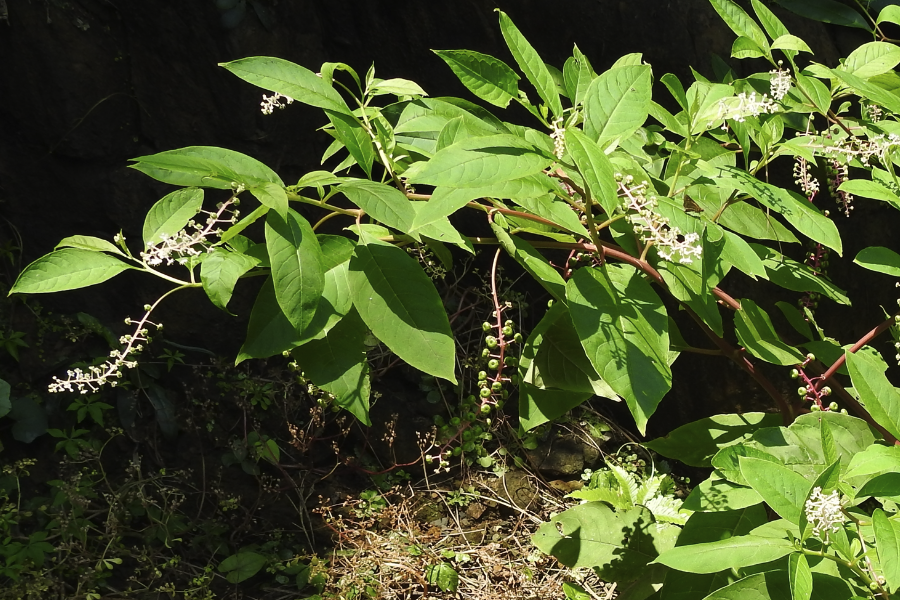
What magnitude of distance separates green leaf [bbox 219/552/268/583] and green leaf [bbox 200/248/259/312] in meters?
1.55

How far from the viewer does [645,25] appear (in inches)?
80.0

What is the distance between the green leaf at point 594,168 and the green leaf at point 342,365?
398 millimetres

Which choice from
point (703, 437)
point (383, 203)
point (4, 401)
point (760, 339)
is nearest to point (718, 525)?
point (703, 437)

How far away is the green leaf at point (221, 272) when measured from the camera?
2.70 ft

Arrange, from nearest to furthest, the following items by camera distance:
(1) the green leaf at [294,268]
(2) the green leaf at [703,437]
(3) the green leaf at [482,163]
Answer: (3) the green leaf at [482,163] < (1) the green leaf at [294,268] < (2) the green leaf at [703,437]

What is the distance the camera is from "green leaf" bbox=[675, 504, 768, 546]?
1.16 metres

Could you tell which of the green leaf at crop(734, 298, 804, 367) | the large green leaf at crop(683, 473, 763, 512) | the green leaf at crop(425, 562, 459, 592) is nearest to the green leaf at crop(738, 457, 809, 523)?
the large green leaf at crop(683, 473, 763, 512)

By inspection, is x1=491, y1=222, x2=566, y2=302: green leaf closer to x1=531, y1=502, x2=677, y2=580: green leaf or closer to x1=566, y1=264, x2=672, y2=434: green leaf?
x1=566, y1=264, x2=672, y2=434: green leaf

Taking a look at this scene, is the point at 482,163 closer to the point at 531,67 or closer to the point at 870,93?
the point at 531,67

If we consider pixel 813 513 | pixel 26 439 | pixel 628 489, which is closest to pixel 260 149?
pixel 26 439

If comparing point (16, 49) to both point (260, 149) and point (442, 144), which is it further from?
point (442, 144)

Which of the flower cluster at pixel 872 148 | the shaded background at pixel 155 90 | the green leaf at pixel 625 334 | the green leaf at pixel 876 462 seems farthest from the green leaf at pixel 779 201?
the shaded background at pixel 155 90

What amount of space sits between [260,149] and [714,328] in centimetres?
182

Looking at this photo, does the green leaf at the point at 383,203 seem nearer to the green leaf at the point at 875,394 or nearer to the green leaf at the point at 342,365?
the green leaf at the point at 342,365
